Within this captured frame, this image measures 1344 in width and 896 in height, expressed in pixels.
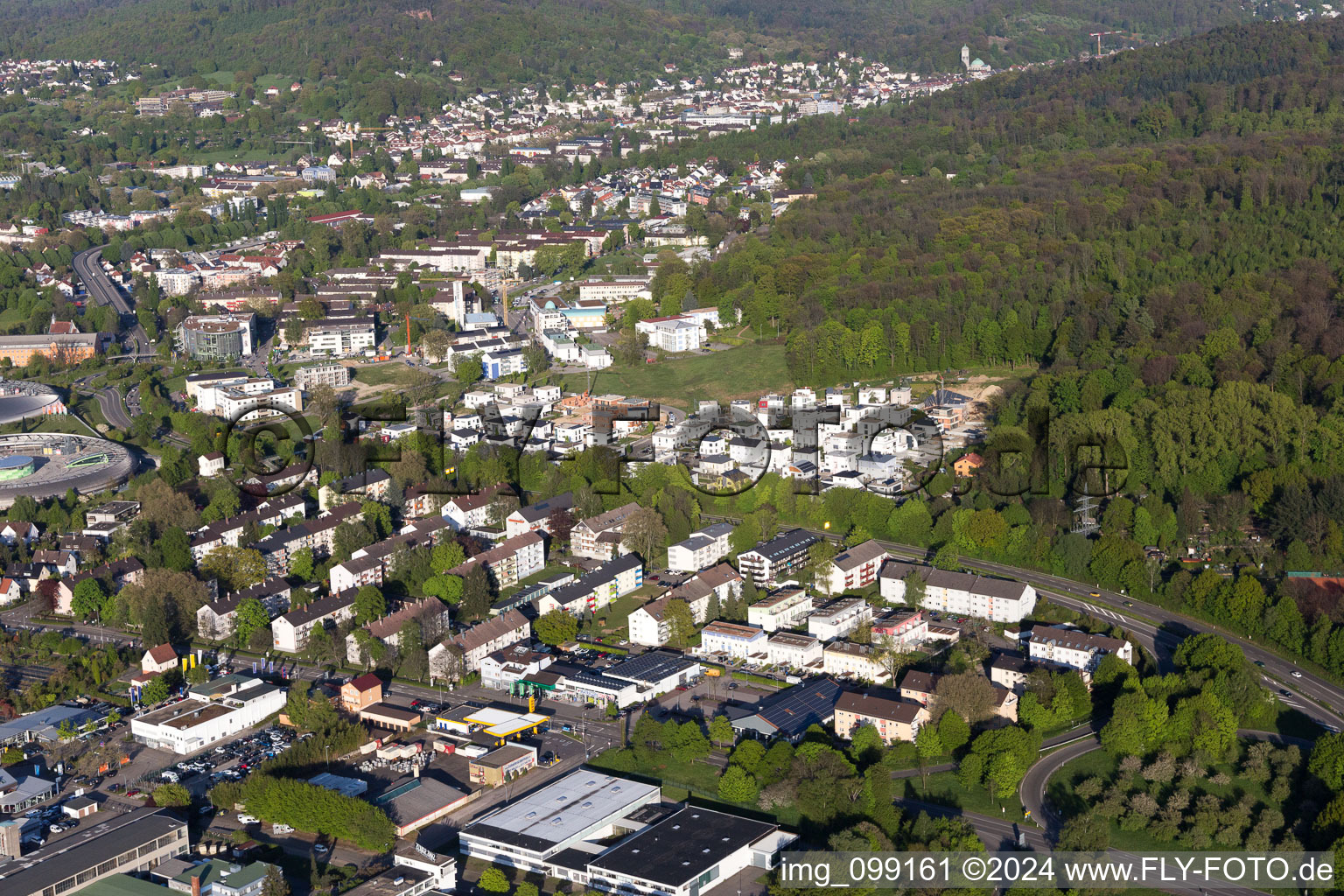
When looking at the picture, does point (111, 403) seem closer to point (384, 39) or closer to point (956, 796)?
point (956, 796)

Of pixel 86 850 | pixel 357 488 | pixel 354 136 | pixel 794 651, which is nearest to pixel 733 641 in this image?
pixel 794 651

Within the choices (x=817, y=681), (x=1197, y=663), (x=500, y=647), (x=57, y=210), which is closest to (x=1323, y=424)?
(x=1197, y=663)

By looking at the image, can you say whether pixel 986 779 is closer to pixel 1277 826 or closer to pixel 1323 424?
pixel 1277 826

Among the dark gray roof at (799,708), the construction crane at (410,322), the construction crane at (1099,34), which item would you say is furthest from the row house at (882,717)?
the construction crane at (1099,34)

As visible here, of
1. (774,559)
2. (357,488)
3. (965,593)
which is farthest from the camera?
(357,488)

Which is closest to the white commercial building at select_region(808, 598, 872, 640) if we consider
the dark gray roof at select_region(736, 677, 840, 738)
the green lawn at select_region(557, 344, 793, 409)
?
the dark gray roof at select_region(736, 677, 840, 738)

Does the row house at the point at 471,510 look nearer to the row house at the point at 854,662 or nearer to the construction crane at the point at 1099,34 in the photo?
the row house at the point at 854,662
